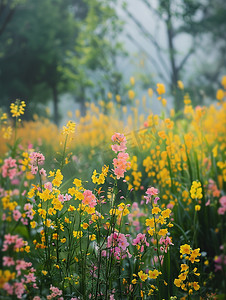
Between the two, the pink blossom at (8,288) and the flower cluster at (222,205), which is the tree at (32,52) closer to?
the flower cluster at (222,205)

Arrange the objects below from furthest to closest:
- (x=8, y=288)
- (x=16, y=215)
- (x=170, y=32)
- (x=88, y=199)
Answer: (x=170, y=32)
(x=16, y=215)
(x=88, y=199)
(x=8, y=288)

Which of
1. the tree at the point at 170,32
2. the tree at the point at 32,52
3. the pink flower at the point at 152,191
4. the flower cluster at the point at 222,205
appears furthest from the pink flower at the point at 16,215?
the tree at the point at 32,52

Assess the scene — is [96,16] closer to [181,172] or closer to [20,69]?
[20,69]

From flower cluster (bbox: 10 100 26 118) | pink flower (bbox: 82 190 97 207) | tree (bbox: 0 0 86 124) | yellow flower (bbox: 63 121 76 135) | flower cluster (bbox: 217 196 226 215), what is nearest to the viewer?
pink flower (bbox: 82 190 97 207)

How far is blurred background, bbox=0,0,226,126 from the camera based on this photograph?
982 cm

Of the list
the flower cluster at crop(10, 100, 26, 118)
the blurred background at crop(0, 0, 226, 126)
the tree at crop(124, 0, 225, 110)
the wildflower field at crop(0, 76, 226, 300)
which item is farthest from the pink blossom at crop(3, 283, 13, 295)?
the tree at crop(124, 0, 225, 110)

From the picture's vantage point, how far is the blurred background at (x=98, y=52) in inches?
387

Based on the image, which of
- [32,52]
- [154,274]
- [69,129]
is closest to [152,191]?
[154,274]

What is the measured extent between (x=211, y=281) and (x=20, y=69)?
15.5 meters

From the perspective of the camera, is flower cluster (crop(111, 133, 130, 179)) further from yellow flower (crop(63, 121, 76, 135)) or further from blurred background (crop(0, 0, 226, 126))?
blurred background (crop(0, 0, 226, 126))

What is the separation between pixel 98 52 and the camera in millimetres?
11797

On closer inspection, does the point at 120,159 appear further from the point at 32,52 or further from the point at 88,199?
the point at 32,52

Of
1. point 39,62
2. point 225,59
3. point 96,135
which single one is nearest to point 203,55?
point 225,59

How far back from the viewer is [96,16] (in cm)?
1200
